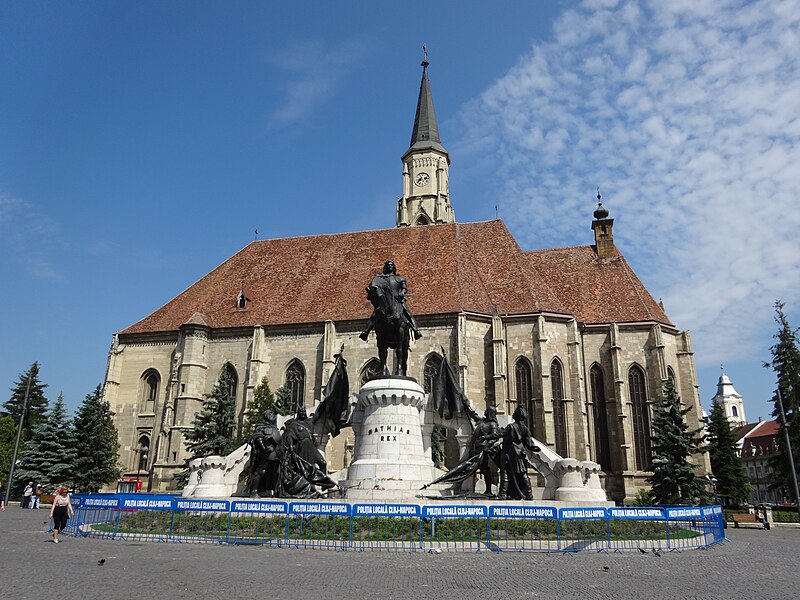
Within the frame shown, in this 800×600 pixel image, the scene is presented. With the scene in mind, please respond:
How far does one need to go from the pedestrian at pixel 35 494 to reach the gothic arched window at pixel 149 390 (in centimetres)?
615

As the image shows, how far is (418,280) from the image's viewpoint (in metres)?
34.2

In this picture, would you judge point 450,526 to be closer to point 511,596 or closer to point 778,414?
point 511,596

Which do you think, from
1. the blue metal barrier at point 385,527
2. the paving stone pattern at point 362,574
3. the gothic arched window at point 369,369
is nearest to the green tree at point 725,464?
the gothic arched window at point 369,369

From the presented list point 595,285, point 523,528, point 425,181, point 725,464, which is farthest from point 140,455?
point 725,464

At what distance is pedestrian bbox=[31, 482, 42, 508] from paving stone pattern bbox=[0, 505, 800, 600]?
663 inches

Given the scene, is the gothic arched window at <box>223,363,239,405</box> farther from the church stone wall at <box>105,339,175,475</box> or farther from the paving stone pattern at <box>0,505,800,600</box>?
the paving stone pattern at <box>0,505,800,600</box>

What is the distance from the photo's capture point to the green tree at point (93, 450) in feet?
99.0

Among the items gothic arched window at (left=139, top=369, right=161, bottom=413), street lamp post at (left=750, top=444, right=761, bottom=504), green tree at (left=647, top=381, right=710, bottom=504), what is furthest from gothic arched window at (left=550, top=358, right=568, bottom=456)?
street lamp post at (left=750, top=444, right=761, bottom=504)

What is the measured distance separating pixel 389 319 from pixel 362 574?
8.05m

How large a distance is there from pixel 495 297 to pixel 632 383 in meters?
8.42

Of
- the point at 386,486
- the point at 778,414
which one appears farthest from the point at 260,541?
the point at 778,414

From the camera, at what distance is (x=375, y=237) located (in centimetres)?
3919

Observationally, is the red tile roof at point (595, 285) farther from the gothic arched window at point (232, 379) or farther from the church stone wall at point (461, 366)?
the gothic arched window at point (232, 379)

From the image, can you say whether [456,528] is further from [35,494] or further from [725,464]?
[725,464]
